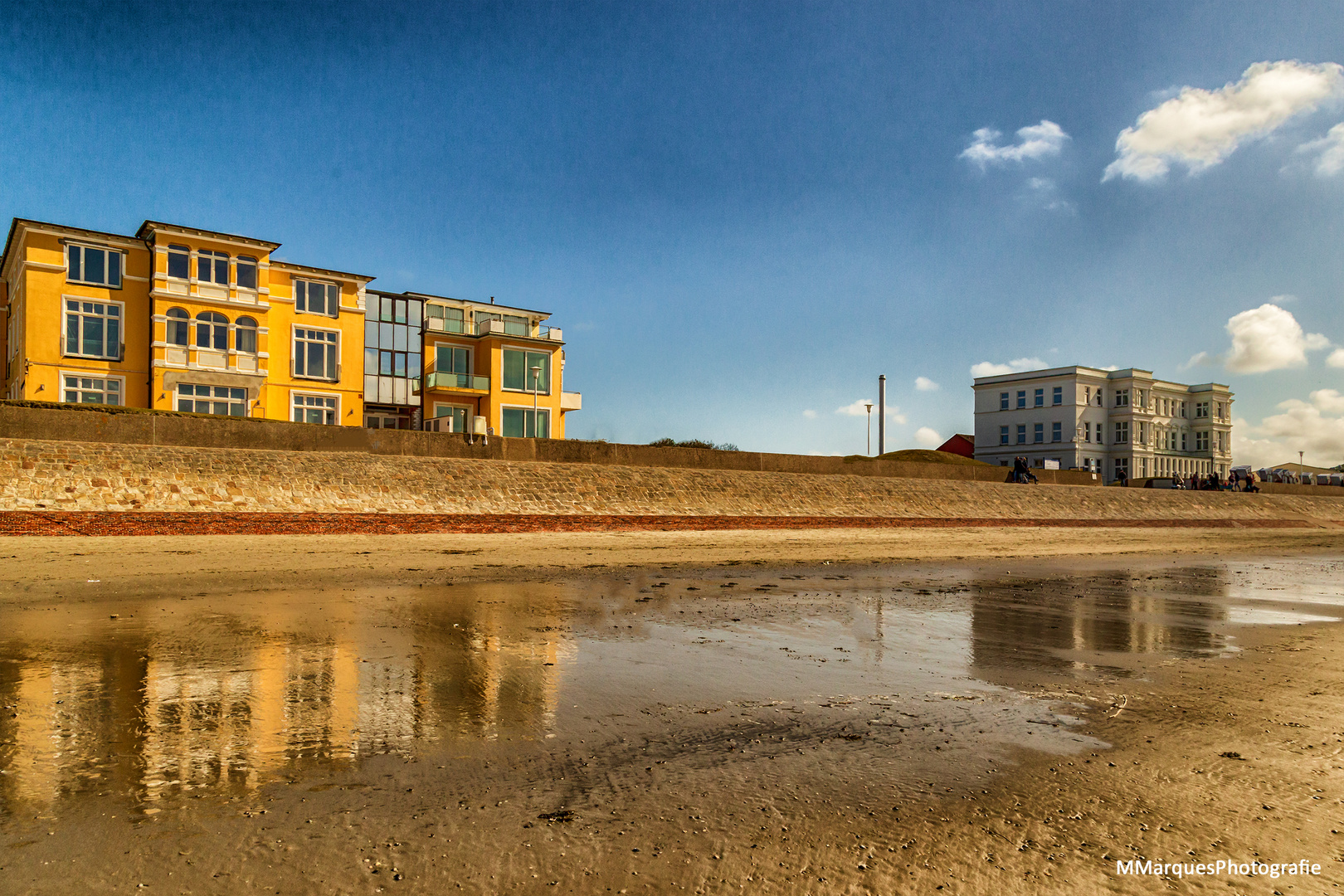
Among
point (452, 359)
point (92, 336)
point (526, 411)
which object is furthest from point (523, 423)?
point (92, 336)

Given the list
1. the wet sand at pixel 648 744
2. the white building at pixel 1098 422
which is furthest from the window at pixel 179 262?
the white building at pixel 1098 422

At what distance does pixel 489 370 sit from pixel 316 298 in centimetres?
932

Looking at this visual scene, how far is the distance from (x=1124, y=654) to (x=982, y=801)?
491cm

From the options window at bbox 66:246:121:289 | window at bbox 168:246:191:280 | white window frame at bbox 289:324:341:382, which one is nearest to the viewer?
window at bbox 66:246:121:289

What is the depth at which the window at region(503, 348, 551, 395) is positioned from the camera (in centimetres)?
4347

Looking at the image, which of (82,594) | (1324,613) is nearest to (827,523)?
(1324,613)

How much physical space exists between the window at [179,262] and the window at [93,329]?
250 cm

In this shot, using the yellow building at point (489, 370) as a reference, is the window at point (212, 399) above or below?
below

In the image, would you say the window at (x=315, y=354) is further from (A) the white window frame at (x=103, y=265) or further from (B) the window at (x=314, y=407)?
(A) the white window frame at (x=103, y=265)

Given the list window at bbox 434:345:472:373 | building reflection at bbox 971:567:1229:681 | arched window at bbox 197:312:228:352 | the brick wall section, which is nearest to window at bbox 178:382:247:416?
arched window at bbox 197:312:228:352

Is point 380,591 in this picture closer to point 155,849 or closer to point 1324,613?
point 155,849

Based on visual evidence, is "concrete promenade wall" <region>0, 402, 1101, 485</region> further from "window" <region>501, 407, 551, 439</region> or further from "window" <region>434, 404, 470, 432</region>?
"window" <region>434, 404, 470, 432</region>

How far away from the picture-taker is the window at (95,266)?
3164 cm

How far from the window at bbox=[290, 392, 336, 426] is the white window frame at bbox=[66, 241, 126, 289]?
8085 millimetres
